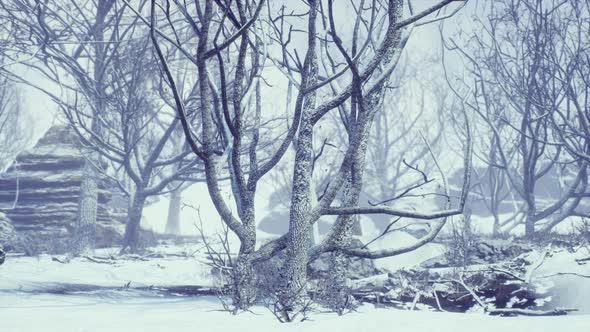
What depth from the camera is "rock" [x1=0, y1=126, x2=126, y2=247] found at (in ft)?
41.6

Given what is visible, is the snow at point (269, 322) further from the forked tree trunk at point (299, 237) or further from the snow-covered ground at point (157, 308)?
the forked tree trunk at point (299, 237)

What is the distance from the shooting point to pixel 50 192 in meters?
13.0

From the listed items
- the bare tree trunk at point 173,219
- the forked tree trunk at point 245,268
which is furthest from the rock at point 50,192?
the forked tree trunk at point 245,268

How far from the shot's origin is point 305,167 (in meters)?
3.75

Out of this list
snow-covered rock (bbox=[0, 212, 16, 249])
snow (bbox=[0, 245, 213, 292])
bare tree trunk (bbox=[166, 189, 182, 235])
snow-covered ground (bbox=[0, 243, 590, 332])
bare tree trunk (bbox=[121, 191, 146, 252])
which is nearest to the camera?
snow-covered ground (bbox=[0, 243, 590, 332])

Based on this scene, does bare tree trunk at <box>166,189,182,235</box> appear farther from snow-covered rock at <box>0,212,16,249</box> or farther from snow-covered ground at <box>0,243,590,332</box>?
snow-covered ground at <box>0,243,590,332</box>

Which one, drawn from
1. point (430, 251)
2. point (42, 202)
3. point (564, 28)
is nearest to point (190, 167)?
point (42, 202)

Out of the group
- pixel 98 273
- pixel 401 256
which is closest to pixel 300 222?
pixel 98 273

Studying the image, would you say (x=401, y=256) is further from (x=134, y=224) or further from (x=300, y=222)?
(x=134, y=224)

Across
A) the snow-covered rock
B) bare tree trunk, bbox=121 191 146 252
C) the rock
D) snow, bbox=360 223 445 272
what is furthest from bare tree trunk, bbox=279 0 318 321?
the rock

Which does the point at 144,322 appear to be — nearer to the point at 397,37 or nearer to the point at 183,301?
the point at 183,301

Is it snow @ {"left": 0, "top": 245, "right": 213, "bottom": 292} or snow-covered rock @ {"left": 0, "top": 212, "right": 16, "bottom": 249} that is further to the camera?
snow-covered rock @ {"left": 0, "top": 212, "right": 16, "bottom": 249}

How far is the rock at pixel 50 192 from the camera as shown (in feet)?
41.6

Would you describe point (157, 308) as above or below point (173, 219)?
below
